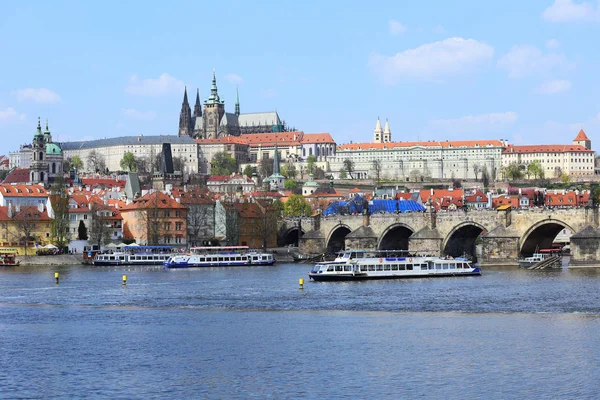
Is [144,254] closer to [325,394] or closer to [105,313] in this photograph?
[105,313]

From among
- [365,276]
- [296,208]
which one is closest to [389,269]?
[365,276]

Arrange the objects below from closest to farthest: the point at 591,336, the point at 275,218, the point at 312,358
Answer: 1. the point at 312,358
2. the point at 591,336
3. the point at 275,218

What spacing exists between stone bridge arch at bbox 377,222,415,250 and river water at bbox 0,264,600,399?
22927mm

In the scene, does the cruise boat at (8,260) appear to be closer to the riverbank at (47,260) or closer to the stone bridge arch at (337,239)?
the riverbank at (47,260)

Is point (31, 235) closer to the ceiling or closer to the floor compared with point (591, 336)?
closer to the ceiling

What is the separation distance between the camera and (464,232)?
2931 inches

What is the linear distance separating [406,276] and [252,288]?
9.70 metres

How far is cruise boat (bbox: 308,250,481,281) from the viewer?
59.9 m

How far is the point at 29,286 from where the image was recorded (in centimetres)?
5647

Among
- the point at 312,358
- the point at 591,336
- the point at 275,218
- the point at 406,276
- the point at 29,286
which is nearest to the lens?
the point at 312,358

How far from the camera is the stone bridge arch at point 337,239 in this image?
85.7 metres

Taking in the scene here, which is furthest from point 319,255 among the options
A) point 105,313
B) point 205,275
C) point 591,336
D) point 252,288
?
point 591,336

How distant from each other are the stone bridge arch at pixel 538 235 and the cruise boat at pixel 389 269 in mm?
7150

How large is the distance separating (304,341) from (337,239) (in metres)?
51.7
